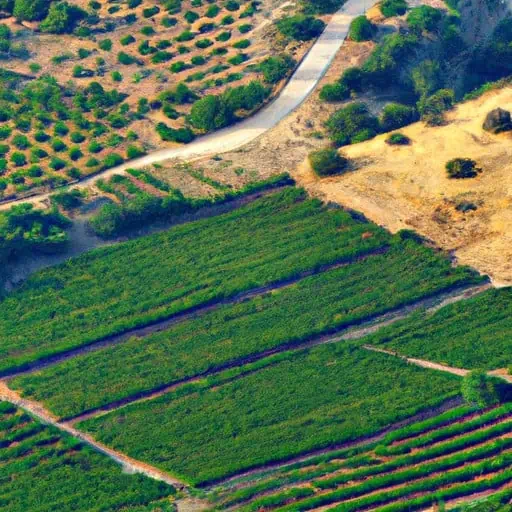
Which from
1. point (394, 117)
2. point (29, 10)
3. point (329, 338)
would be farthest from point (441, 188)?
point (29, 10)

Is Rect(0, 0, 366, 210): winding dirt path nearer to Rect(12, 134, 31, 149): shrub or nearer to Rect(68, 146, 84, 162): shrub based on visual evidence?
Rect(68, 146, 84, 162): shrub

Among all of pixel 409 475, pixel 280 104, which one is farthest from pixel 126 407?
pixel 280 104

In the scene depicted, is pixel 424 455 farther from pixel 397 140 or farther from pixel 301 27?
pixel 301 27

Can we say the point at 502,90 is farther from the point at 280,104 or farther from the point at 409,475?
the point at 409,475

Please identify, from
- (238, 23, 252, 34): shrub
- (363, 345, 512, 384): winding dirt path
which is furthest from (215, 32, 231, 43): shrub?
(363, 345, 512, 384): winding dirt path

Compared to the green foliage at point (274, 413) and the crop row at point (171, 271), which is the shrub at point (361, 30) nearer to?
the crop row at point (171, 271)

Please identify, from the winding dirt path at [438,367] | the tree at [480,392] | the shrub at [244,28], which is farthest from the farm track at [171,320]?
the shrub at [244,28]
